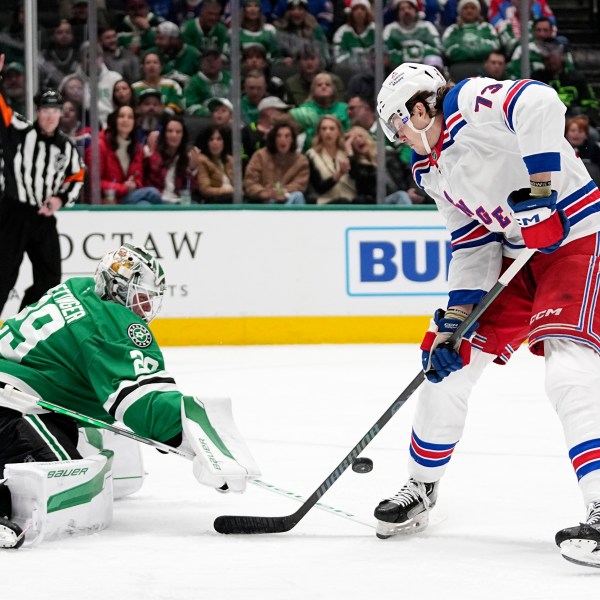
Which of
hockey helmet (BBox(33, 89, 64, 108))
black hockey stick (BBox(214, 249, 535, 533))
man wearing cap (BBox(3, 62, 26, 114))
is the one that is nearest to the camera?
black hockey stick (BBox(214, 249, 535, 533))

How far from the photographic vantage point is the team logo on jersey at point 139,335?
2.55 m

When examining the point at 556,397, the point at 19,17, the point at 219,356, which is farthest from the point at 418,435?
the point at 19,17

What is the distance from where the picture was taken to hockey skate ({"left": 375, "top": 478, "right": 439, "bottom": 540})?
2.53 metres

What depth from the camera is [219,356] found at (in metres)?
6.36

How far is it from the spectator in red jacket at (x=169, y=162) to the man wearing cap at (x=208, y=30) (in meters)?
0.47

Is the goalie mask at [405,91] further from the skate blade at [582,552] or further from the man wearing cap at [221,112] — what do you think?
the man wearing cap at [221,112]

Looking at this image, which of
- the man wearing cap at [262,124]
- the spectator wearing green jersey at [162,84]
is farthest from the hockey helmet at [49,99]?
the man wearing cap at [262,124]

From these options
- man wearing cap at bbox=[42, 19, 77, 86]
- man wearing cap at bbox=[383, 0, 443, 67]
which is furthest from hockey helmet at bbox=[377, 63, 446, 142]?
man wearing cap at bbox=[383, 0, 443, 67]

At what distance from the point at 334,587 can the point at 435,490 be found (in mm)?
656

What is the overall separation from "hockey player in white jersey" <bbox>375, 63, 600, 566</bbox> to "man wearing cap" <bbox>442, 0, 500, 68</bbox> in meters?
4.97

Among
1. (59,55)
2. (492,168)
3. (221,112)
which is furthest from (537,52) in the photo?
(492,168)

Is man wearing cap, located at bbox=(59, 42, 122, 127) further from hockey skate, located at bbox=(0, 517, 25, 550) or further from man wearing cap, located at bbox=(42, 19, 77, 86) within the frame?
hockey skate, located at bbox=(0, 517, 25, 550)

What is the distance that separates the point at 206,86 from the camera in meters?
7.10

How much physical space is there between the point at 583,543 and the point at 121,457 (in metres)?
1.21
